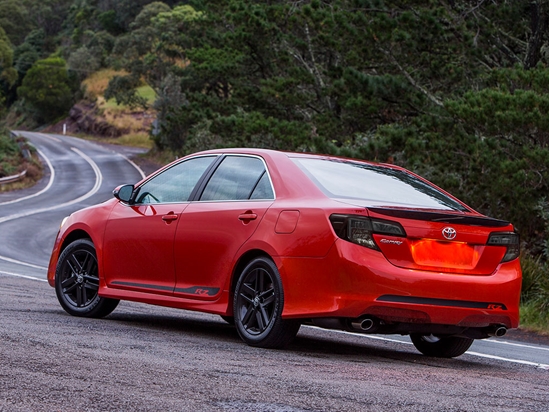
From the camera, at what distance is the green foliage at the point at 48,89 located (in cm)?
11494

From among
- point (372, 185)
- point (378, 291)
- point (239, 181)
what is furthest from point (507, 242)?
point (239, 181)

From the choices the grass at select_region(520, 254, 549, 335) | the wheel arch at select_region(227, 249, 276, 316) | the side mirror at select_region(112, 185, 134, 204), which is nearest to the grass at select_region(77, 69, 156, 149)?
the grass at select_region(520, 254, 549, 335)

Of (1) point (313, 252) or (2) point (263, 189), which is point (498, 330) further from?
(2) point (263, 189)

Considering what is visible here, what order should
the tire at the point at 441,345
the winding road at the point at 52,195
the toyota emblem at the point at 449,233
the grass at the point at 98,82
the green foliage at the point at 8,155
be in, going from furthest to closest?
1. the grass at the point at 98,82
2. the green foliage at the point at 8,155
3. the winding road at the point at 52,195
4. the tire at the point at 441,345
5. the toyota emblem at the point at 449,233

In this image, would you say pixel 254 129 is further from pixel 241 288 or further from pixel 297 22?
pixel 241 288

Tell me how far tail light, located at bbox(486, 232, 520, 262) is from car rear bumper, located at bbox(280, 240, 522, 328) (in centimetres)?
29

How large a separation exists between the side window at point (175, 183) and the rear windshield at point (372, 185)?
109cm

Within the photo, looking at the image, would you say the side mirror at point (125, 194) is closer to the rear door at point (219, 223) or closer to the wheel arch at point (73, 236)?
the wheel arch at point (73, 236)

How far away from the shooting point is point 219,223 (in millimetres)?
7789

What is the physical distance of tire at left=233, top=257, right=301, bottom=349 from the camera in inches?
279

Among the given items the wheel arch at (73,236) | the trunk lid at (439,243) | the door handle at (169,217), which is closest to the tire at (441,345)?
the trunk lid at (439,243)

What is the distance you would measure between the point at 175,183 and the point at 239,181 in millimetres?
895

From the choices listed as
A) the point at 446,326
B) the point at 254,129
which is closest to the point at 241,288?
the point at 446,326

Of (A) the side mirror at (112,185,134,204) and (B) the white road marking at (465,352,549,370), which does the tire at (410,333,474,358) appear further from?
(A) the side mirror at (112,185,134,204)
